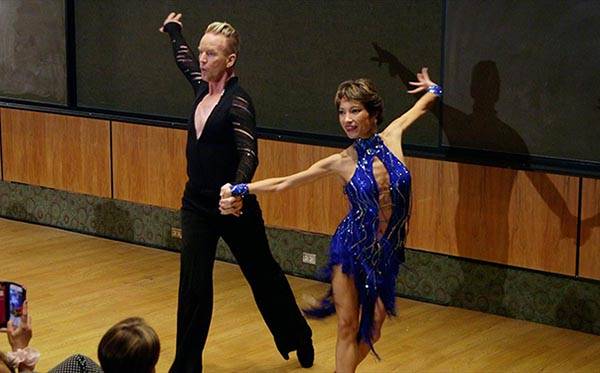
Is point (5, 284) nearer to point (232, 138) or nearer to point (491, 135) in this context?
point (232, 138)

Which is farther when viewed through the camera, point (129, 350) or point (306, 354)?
point (306, 354)

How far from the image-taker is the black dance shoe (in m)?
5.33

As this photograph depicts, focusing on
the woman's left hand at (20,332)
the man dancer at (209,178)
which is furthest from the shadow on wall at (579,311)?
the woman's left hand at (20,332)

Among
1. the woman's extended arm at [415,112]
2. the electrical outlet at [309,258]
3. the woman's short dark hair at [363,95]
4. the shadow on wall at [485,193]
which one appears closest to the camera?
the woman's short dark hair at [363,95]

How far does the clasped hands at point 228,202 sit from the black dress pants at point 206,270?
359mm

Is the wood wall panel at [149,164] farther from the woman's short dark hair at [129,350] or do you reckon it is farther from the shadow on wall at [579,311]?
the woman's short dark hair at [129,350]

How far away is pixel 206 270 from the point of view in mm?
4938

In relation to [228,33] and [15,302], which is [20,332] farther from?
[228,33]

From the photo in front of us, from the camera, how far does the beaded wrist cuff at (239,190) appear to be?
15.0 ft

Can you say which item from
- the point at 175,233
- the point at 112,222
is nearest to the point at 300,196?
the point at 175,233

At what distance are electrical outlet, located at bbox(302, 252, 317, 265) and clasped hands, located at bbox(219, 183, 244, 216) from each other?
233 cm

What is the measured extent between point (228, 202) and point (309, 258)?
2.43 metres

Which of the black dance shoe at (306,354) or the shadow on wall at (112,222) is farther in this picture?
the shadow on wall at (112,222)

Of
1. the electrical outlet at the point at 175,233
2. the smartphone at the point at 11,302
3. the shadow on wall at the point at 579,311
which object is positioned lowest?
the shadow on wall at the point at 579,311
